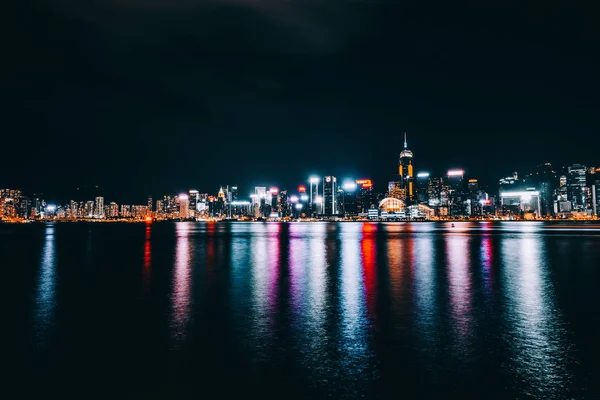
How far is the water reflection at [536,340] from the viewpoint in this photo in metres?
8.73

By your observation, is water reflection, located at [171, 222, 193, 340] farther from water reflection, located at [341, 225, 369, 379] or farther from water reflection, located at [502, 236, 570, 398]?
water reflection, located at [502, 236, 570, 398]

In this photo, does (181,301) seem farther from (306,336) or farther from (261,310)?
(306,336)

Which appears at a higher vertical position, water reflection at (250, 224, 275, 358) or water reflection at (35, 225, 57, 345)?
water reflection at (35, 225, 57, 345)

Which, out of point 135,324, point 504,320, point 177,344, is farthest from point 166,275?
point 504,320

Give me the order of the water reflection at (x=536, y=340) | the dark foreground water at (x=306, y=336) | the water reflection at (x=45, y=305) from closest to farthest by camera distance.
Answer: the water reflection at (x=536, y=340) < the dark foreground water at (x=306, y=336) < the water reflection at (x=45, y=305)

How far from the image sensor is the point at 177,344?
11898 millimetres

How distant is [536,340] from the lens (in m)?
11.9

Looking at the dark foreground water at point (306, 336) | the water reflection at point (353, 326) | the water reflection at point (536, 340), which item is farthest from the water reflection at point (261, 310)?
the water reflection at point (536, 340)

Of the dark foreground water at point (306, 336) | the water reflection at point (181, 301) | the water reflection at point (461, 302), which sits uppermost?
the water reflection at point (181, 301)

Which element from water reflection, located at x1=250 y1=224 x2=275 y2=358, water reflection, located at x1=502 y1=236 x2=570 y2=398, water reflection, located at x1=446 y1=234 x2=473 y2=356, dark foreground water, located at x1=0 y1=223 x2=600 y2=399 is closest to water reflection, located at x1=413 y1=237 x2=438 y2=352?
dark foreground water, located at x1=0 y1=223 x2=600 y2=399

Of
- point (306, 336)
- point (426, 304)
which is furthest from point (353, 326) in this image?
point (426, 304)

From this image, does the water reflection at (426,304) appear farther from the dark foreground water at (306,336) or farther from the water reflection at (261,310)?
the water reflection at (261,310)

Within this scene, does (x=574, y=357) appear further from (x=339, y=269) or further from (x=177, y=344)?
(x=339, y=269)

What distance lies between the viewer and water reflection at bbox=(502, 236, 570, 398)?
8.73 meters
